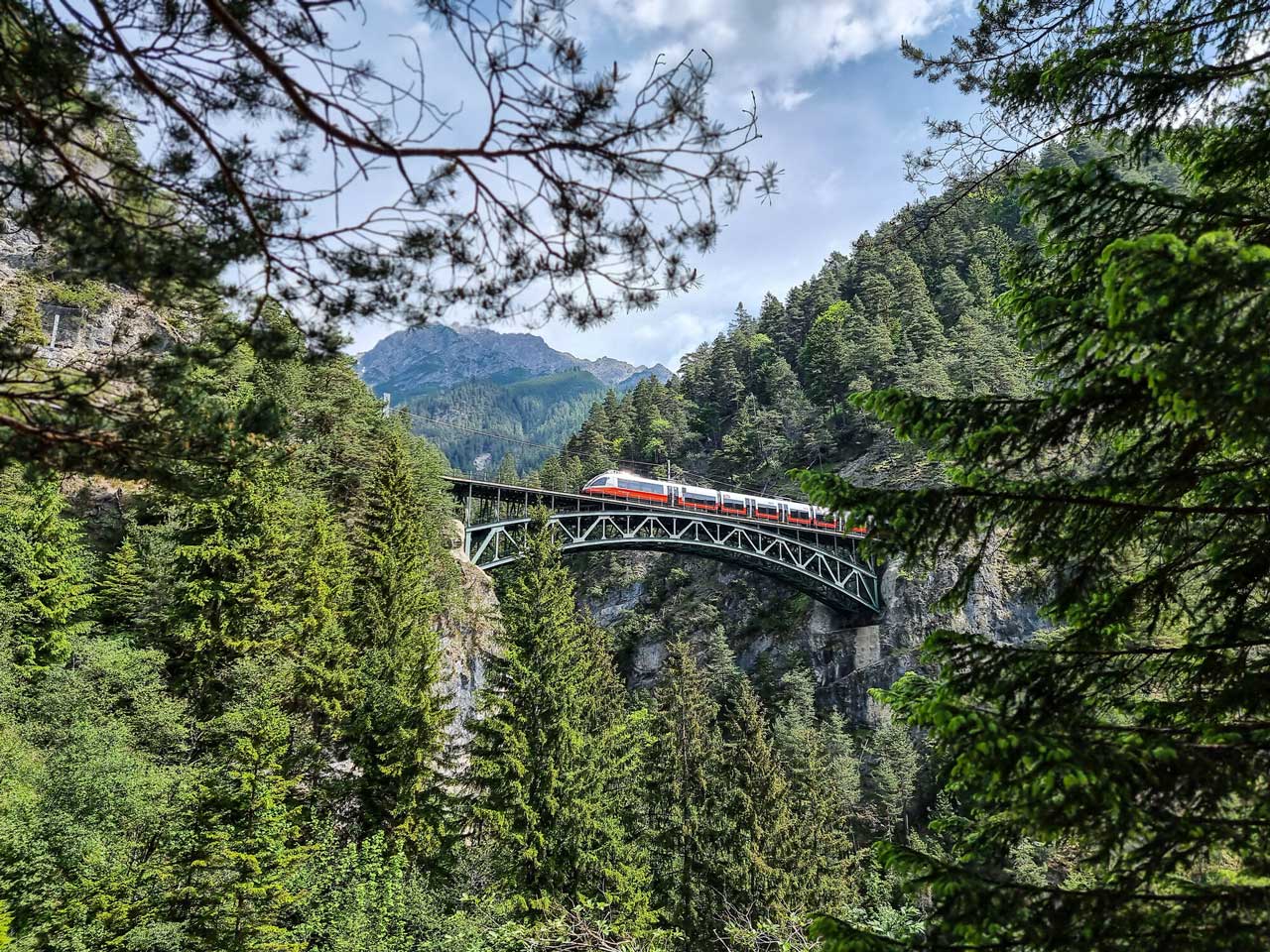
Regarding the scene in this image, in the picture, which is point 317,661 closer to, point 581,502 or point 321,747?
point 321,747

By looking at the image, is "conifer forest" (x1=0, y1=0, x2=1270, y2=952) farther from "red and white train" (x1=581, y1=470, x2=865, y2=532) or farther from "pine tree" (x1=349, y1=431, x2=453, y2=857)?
"red and white train" (x1=581, y1=470, x2=865, y2=532)

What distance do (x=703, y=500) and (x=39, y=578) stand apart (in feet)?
90.0

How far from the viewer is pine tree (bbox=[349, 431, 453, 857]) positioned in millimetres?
12539

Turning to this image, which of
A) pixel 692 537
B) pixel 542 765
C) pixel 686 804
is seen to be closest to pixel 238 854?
pixel 542 765

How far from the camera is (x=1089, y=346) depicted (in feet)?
8.96

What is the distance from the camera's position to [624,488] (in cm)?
3381

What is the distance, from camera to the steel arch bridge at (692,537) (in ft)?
94.6

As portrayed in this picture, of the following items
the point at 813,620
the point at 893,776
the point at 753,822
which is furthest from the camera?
the point at 813,620

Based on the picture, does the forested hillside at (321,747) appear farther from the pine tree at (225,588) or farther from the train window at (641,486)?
the train window at (641,486)

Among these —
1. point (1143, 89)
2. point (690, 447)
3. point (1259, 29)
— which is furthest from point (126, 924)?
point (690, 447)

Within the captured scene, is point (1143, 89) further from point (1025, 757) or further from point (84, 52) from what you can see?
point (84, 52)

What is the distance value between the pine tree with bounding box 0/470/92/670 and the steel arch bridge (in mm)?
13342

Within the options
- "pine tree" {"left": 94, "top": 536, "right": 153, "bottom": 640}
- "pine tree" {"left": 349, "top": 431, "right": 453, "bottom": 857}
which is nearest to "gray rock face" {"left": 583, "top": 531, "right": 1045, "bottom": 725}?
"pine tree" {"left": 349, "top": 431, "right": 453, "bottom": 857}

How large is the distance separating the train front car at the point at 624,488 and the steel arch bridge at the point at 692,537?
Answer: 883mm
